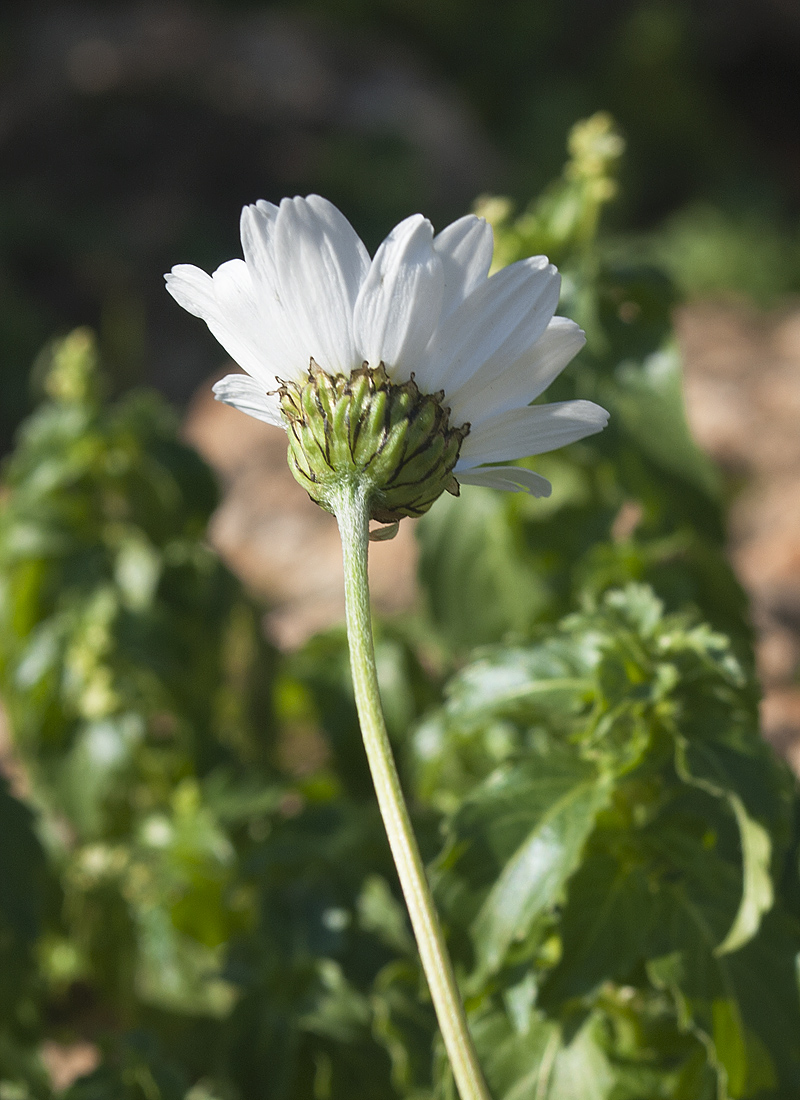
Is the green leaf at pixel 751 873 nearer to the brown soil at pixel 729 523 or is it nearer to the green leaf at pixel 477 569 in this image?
the green leaf at pixel 477 569

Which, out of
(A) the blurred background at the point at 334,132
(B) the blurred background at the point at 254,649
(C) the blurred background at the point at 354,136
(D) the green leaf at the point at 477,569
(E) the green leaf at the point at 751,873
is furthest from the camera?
(A) the blurred background at the point at 334,132

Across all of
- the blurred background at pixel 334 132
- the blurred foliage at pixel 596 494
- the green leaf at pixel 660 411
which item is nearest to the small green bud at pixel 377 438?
the blurred foliage at pixel 596 494

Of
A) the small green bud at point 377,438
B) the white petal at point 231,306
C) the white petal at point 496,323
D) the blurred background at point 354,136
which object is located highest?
the blurred background at point 354,136

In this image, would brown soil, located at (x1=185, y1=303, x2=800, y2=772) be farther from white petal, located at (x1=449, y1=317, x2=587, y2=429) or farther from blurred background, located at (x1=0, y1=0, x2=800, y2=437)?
blurred background, located at (x1=0, y1=0, x2=800, y2=437)

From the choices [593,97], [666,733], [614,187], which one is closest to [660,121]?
[593,97]

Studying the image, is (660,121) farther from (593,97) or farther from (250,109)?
(250,109)

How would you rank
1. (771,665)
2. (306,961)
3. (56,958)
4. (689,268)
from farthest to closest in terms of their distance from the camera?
1. (689,268)
2. (771,665)
3. (56,958)
4. (306,961)
